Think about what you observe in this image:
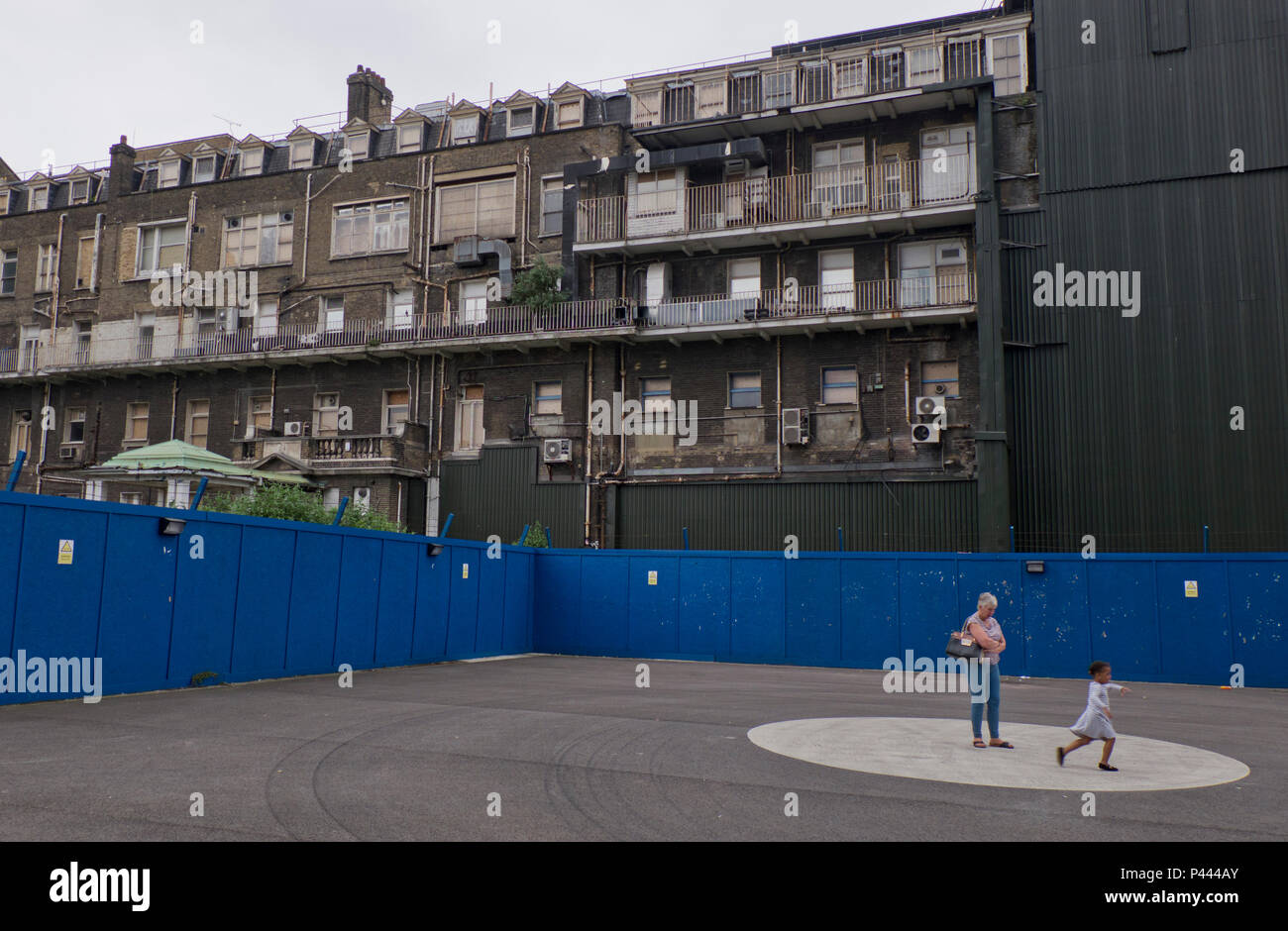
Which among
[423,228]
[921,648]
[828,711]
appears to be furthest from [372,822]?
[423,228]

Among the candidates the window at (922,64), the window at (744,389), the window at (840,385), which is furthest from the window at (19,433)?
the window at (922,64)

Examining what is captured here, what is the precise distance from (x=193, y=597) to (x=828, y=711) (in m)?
9.25

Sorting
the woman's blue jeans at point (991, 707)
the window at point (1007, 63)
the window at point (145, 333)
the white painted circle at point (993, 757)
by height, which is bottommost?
the white painted circle at point (993, 757)

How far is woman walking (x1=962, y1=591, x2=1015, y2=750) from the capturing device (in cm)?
995

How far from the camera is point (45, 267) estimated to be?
40.8 meters

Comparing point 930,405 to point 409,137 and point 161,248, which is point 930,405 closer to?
point 409,137

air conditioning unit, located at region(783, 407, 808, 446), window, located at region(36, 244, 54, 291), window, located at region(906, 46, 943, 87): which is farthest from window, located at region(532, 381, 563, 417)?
window, located at region(36, 244, 54, 291)

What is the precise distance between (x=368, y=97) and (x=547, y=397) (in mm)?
16512

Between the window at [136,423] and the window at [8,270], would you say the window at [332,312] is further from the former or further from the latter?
the window at [8,270]

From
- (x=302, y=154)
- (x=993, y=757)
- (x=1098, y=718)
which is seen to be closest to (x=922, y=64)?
(x=302, y=154)

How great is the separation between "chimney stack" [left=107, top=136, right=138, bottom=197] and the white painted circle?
39934 millimetres

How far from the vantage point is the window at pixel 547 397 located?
105 feet

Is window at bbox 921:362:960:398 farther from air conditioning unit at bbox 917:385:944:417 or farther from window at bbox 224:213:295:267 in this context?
window at bbox 224:213:295:267

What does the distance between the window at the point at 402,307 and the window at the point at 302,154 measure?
707cm
